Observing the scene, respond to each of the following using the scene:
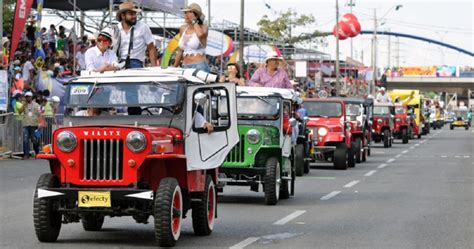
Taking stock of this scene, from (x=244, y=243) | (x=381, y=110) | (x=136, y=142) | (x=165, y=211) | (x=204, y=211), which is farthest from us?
(x=381, y=110)

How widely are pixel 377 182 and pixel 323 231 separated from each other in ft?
33.8

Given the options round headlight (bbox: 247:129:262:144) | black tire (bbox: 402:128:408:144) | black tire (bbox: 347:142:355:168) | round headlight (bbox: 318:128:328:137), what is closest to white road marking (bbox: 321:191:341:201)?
round headlight (bbox: 247:129:262:144)

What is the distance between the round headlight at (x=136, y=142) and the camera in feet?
36.6

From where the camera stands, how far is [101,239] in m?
12.2

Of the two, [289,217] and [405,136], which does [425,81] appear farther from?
[289,217]

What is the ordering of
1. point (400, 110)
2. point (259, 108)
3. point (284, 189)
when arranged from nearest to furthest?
1. point (284, 189)
2. point (259, 108)
3. point (400, 110)

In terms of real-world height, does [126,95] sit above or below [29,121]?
above

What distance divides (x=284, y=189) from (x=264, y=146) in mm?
1156

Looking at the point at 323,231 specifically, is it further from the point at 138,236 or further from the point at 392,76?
the point at 392,76

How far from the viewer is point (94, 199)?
11070 millimetres

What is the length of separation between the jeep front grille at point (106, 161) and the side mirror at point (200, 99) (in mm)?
1441

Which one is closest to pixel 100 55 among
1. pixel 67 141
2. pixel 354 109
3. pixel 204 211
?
pixel 204 211

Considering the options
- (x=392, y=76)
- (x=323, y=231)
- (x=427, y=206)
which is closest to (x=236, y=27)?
(x=427, y=206)

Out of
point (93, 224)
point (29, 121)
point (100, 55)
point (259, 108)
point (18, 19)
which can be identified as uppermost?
point (18, 19)
